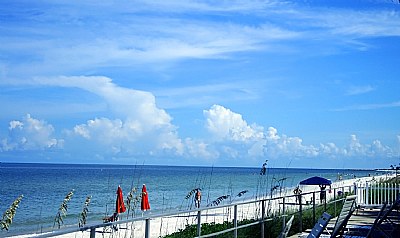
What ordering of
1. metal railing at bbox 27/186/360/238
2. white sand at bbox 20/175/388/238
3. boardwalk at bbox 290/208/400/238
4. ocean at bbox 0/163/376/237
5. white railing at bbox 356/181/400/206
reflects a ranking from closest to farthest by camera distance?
1. metal railing at bbox 27/186/360/238
2. boardwalk at bbox 290/208/400/238
3. white sand at bbox 20/175/388/238
4. white railing at bbox 356/181/400/206
5. ocean at bbox 0/163/376/237

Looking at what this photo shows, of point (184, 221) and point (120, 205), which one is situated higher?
point (120, 205)

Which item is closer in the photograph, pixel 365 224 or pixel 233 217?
pixel 233 217

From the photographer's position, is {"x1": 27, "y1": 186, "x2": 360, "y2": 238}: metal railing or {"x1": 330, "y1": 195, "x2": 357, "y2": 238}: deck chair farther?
{"x1": 330, "y1": 195, "x2": 357, "y2": 238}: deck chair

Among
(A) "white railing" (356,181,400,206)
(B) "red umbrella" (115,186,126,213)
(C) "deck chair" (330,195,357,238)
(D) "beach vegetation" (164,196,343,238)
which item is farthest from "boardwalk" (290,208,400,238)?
(B) "red umbrella" (115,186,126,213)

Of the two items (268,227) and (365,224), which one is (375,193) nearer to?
(365,224)

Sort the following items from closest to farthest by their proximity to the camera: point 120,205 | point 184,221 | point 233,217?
point 233,217 < point 120,205 < point 184,221

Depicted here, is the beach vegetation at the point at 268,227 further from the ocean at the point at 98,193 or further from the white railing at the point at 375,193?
the white railing at the point at 375,193

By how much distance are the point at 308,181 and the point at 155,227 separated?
5707 millimetres

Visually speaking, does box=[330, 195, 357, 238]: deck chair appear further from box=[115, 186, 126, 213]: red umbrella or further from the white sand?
box=[115, 186, 126, 213]: red umbrella

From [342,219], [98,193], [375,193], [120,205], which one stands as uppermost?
[375,193]

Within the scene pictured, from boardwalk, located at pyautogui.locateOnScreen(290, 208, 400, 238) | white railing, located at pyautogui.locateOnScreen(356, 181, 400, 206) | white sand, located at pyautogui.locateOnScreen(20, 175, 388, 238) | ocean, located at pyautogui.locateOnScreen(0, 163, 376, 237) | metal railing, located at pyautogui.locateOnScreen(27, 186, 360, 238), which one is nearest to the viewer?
metal railing, located at pyautogui.locateOnScreen(27, 186, 360, 238)

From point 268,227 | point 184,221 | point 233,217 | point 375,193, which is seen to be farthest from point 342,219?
point 375,193

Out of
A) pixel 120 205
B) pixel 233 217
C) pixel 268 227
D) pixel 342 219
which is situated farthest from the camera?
pixel 120 205

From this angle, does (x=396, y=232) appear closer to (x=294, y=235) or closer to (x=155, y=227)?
(x=294, y=235)
